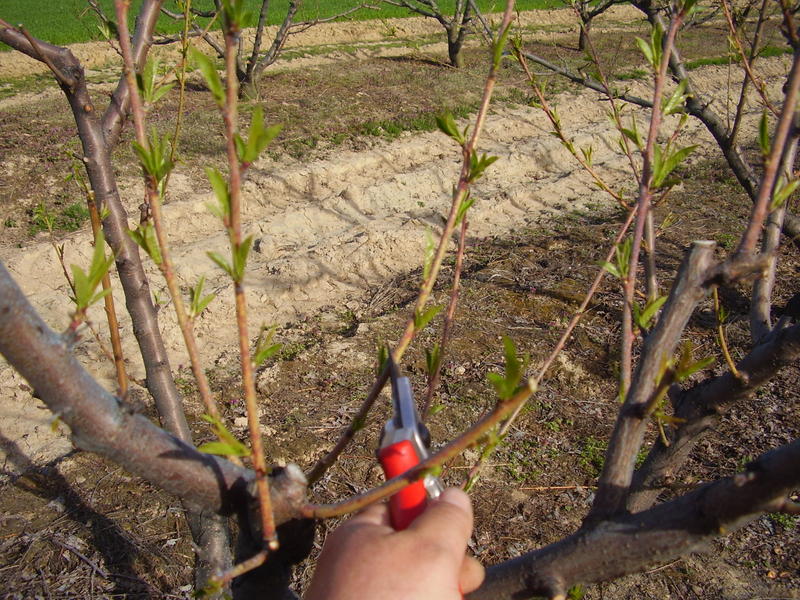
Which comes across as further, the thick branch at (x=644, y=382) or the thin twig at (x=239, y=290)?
the thick branch at (x=644, y=382)

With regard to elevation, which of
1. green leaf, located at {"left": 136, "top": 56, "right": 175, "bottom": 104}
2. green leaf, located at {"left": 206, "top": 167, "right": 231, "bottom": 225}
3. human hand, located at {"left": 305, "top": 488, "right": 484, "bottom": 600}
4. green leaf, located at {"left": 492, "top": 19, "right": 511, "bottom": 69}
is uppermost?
green leaf, located at {"left": 492, "top": 19, "right": 511, "bottom": 69}

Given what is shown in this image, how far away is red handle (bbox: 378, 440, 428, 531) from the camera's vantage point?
1024mm

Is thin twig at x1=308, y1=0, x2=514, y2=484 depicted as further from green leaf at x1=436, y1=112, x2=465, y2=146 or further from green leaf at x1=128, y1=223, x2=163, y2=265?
green leaf at x1=128, y1=223, x2=163, y2=265

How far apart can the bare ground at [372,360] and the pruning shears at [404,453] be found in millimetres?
418

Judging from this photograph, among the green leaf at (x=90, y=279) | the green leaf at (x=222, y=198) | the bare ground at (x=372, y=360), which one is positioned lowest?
the bare ground at (x=372, y=360)

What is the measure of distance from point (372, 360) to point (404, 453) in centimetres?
329

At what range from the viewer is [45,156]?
7.93 metres

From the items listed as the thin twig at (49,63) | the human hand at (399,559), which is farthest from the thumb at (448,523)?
the thin twig at (49,63)

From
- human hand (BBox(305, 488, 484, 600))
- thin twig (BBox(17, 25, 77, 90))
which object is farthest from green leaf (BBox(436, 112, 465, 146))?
thin twig (BBox(17, 25, 77, 90))

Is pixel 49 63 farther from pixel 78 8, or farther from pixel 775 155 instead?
pixel 78 8

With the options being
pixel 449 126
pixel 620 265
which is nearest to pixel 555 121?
pixel 620 265

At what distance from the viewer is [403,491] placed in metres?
1.03

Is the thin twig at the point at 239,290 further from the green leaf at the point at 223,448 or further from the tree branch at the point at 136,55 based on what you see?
the tree branch at the point at 136,55

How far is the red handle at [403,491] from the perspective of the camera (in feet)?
3.36
